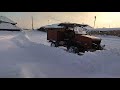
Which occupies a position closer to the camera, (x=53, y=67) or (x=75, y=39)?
(x=53, y=67)

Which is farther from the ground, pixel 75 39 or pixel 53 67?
pixel 75 39

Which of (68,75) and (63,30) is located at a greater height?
(63,30)

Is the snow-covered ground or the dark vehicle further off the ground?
the dark vehicle

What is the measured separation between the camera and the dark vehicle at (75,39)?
1333 centimetres

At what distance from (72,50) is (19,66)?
17.1 ft

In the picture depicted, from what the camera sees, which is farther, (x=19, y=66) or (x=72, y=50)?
(x=72, y=50)

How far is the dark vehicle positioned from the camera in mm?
13328

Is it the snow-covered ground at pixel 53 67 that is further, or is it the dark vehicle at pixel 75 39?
the dark vehicle at pixel 75 39

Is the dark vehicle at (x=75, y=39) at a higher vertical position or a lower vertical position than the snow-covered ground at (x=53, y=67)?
higher

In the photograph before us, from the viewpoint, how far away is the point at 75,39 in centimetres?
1400
